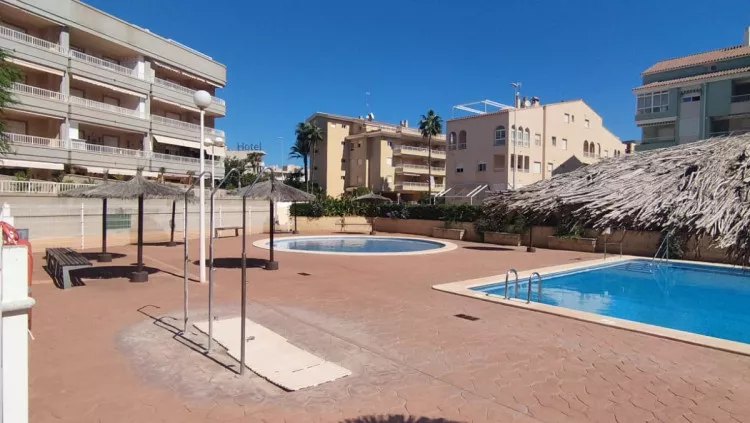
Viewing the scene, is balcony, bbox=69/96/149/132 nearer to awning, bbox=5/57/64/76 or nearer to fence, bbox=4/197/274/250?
awning, bbox=5/57/64/76

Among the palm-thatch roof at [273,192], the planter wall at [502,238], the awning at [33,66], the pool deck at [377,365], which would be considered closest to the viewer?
the pool deck at [377,365]

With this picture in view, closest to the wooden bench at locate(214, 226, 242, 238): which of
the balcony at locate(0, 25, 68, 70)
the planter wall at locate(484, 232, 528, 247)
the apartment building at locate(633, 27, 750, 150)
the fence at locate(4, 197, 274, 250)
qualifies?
the fence at locate(4, 197, 274, 250)

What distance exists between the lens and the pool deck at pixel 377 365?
5133 millimetres

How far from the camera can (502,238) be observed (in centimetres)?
2584

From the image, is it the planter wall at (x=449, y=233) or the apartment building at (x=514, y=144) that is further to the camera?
the apartment building at (x=514, y=144)

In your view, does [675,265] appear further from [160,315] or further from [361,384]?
[160,315]

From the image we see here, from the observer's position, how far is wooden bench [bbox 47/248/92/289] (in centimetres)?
1155

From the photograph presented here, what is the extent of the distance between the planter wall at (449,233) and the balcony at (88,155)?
2048 centimetres

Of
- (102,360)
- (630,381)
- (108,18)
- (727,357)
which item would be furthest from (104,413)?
(108,18)

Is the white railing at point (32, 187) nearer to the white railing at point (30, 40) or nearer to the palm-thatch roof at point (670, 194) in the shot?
the white railing at point (30, 40)

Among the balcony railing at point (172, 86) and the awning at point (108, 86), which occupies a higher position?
the balcony railing at point (172, 86)

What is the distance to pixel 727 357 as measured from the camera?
23.5 feet

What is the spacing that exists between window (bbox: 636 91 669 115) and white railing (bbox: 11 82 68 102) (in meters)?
43.2

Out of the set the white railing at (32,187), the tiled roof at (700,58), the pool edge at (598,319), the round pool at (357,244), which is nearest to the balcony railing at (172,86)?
the round pool at (357,244)
